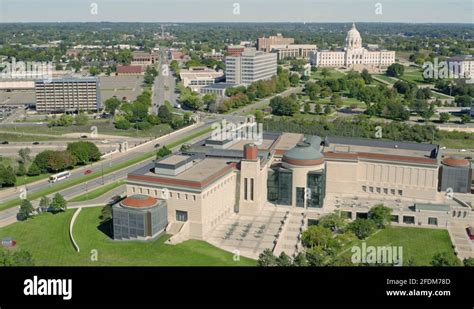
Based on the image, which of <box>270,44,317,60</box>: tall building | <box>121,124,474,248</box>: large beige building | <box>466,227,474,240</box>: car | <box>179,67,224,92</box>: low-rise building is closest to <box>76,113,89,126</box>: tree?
<box>179,67,224,92</box>: low-rise building

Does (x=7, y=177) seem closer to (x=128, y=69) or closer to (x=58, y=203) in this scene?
(x=58, y=203)

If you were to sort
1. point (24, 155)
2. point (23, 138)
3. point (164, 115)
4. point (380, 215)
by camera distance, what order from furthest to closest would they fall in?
1. point (164, 115)
2. point (23, 138)
3. point (24, 155)
4. point (380, 215)

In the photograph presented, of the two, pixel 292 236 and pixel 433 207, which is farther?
pixel 433 207

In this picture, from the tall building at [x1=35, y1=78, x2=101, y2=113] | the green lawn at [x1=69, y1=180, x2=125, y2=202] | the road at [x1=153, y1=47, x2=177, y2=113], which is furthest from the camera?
the road at [x1=153, y1=47, x2=177, y2=113]

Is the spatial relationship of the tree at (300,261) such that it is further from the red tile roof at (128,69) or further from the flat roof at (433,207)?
the red tile roof at (128,69)

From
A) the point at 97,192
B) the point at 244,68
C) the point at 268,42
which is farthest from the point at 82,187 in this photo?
the point at 268,42

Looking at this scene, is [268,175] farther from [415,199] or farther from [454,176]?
[454,176]

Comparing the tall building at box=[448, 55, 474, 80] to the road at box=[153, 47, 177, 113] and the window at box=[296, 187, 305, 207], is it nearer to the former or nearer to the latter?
the road at box=[153, 47, 177, 113]
